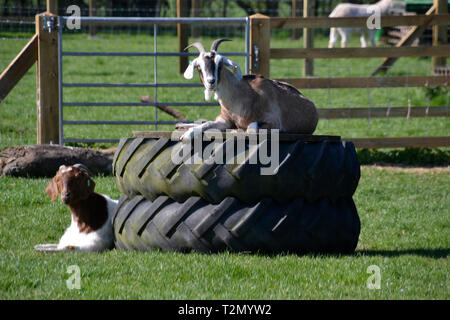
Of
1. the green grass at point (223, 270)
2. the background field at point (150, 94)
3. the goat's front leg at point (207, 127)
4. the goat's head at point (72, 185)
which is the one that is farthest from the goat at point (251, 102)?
the background field at point (150, 94)

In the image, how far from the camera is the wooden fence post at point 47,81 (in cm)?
918

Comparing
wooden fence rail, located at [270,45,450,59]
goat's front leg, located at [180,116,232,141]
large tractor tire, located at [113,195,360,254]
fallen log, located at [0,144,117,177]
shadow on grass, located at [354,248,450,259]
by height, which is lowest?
shadow on grass, located at [354,248,450,259]

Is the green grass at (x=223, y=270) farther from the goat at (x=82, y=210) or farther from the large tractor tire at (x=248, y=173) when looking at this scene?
the large tractor tire at (x=248, y=173)

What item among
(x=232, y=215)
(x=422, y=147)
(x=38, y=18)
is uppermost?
(x=38, y=18)

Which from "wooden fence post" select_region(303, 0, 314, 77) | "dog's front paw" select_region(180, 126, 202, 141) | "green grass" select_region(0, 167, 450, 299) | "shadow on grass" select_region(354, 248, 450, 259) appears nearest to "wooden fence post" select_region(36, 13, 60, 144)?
"green grass" select_region(0, 167, 450, 299)

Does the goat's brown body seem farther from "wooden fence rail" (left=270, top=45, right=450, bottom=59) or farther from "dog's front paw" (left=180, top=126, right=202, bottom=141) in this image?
"wooden fence rail" (left=270, top=45, right=450, bottom=59)

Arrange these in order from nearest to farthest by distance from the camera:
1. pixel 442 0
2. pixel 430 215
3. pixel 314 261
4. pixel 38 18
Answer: pixel 314 261, pixel 430 215, pixel 38 18, pixel 442 0

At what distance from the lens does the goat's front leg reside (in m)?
5.34

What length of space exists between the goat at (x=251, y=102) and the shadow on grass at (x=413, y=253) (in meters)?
1.27

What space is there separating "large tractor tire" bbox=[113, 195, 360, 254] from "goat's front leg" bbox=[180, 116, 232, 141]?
49 centimetres

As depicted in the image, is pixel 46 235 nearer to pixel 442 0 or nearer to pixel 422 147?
pixel 422 147
